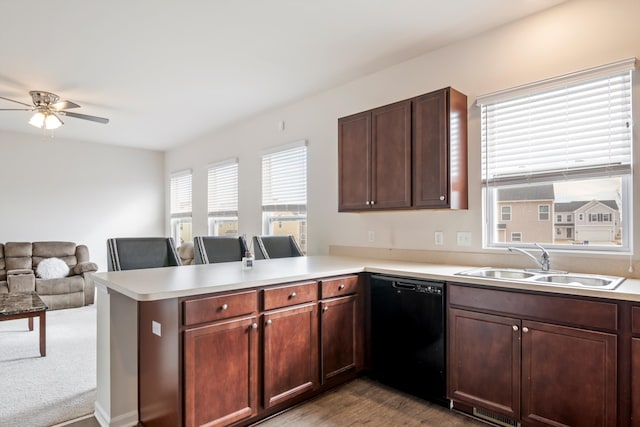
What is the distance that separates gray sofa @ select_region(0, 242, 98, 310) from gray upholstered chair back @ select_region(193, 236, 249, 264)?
9.04ft

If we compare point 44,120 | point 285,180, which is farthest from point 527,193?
point 44,120

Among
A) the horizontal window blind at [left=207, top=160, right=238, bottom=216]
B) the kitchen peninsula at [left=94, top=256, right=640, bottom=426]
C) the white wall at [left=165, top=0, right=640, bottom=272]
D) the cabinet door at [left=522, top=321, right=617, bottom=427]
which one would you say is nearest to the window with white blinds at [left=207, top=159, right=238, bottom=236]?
the horizontal window blind at [left=207, top=160, right=238, bottom=216]

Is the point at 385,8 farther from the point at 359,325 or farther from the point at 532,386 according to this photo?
the point at 532,386

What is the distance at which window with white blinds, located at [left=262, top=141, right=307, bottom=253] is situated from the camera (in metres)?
4.51

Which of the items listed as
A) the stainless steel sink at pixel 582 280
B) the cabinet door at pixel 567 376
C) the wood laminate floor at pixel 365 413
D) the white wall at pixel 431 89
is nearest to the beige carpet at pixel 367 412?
the wood laminate floor at pixel 365 413

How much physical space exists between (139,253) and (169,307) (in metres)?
1.45

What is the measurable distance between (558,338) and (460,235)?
1.16 m

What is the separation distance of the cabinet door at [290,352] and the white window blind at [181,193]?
16.0 feet

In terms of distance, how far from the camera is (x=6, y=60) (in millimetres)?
3361

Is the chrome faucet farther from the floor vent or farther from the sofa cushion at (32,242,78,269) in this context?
the sofa cushion at (32,242,78,269)

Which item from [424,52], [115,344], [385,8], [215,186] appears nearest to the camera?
[115,344]

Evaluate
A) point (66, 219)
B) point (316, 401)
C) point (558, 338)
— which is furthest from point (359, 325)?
point (66, 219)

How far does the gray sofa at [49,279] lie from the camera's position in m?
5.14

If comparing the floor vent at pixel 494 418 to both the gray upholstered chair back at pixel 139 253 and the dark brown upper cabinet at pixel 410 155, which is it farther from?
the gray upholstered chair back at pixel 139 253
